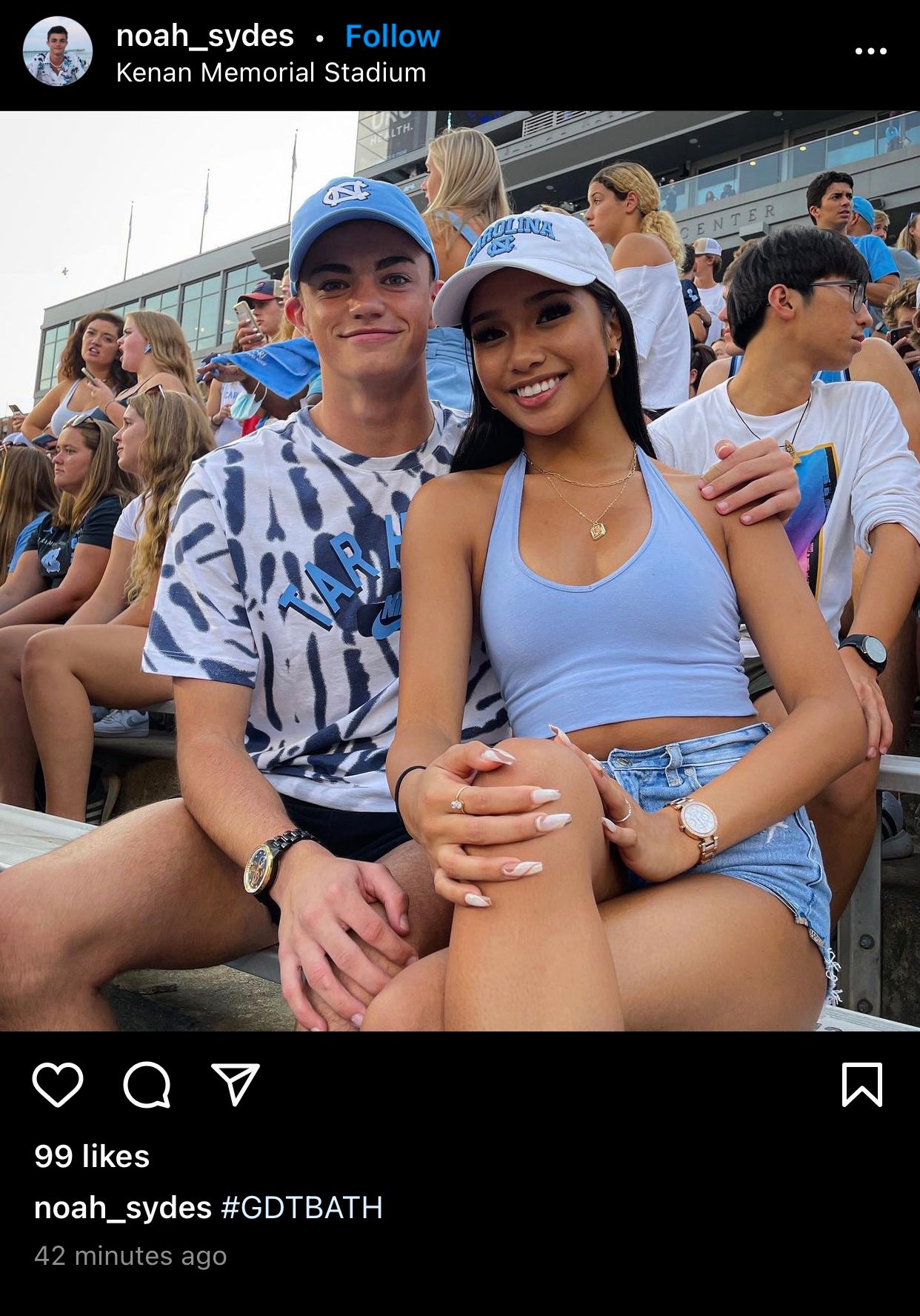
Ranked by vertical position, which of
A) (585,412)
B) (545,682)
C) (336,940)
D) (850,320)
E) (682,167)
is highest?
(682,167)

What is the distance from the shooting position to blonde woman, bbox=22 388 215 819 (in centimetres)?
377

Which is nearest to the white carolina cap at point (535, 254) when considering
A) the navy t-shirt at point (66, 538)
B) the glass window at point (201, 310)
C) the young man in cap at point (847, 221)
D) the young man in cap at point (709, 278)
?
the navy t-shirt at point (66, 538)

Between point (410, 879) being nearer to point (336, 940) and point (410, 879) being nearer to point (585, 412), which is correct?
point (336, 940)

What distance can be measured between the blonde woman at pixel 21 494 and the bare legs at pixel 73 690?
2.34 metres

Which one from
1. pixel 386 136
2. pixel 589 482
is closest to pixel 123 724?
pixel 589 482

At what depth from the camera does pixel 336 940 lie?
1506 mm

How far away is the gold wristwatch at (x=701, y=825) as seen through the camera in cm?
152
